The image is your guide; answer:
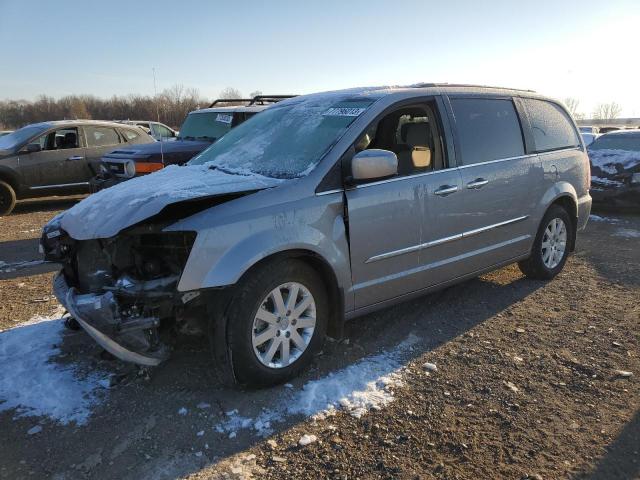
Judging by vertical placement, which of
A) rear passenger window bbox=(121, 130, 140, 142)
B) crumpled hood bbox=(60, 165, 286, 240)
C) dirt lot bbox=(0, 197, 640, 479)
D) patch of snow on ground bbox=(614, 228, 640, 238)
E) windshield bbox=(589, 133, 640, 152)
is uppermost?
rear passenger window bbox=(121, 130, 140, 142)

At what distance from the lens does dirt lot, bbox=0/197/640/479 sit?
259 cm

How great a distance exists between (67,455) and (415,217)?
2679 millimetres

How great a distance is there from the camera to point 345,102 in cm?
398

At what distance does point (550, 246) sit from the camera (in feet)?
17.7

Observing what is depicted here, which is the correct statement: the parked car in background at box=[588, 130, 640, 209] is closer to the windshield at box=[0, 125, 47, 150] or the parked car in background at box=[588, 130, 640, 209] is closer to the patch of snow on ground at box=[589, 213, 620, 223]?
the patch of snow on ground at box=[589, 213, 620, 223]

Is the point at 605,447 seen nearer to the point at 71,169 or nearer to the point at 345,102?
the point at 345,102

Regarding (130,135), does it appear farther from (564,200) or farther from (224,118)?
(564,200)

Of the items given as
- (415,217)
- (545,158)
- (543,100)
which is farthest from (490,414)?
(543,100)

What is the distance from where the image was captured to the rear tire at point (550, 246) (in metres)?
5.23

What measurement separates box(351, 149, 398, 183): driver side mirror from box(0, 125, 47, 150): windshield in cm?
875

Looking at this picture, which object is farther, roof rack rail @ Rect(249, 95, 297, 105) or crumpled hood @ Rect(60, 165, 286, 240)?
roof rack rail @ Rect(249, 95, 297, 105)

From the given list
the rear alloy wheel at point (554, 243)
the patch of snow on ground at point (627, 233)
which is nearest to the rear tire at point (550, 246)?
the rear alloy wheel at point (554, 243)

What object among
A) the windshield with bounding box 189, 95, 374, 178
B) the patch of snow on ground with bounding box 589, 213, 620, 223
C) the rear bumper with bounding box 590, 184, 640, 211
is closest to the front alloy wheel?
the windshield with bounding box 189, 95, 374, 178

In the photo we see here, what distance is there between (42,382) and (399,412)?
2328 millimetres
